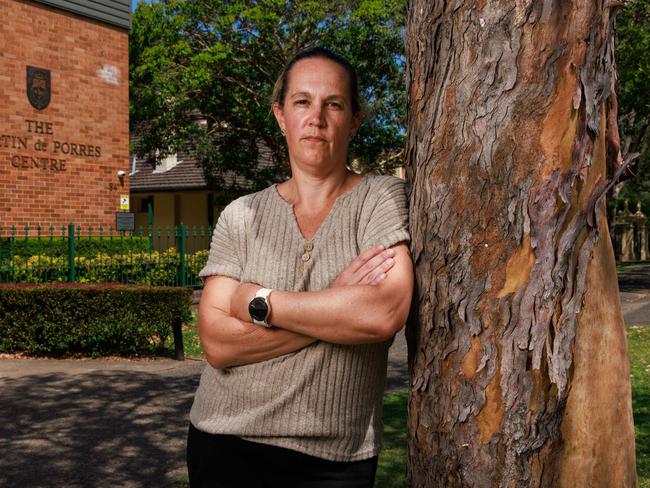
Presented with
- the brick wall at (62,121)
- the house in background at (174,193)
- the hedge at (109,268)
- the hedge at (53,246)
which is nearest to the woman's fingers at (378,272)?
the hedge at (109,268)

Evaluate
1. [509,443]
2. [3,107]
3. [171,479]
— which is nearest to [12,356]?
[171,479]

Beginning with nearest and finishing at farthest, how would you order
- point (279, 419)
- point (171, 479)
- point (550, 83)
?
1. point (550, 83)
2. point (279, 419)
3. point (171, 479)

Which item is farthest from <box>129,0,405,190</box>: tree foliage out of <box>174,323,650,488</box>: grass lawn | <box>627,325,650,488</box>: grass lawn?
<box>174,323,650,488</box>: grass lawn

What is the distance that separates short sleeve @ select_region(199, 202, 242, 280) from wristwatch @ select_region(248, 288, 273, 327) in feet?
0.67

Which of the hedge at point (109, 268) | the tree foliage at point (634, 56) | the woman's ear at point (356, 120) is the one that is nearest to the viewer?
the woman's ear at point (356, 120)

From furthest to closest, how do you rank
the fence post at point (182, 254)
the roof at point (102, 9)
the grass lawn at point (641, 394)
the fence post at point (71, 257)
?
the roof at point (102, 9)
the fence post at point (182, 254)
the fence post at point (71, 257)
the grass lawn at point (641, 394)

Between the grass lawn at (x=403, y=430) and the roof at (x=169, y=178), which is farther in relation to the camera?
the roof at (x=169, y=178)

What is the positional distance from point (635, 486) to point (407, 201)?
3.42 ft

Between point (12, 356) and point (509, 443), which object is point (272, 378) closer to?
point (509, 443)

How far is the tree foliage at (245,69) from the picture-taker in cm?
2156

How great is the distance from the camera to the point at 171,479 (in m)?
4.88

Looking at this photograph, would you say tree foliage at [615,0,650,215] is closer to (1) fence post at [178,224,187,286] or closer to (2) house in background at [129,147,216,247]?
(1) fence post at [178,224,187,286]

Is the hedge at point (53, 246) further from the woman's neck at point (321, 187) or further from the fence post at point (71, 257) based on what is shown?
the woman's neck at point (321, 187)

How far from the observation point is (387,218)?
216 cm
